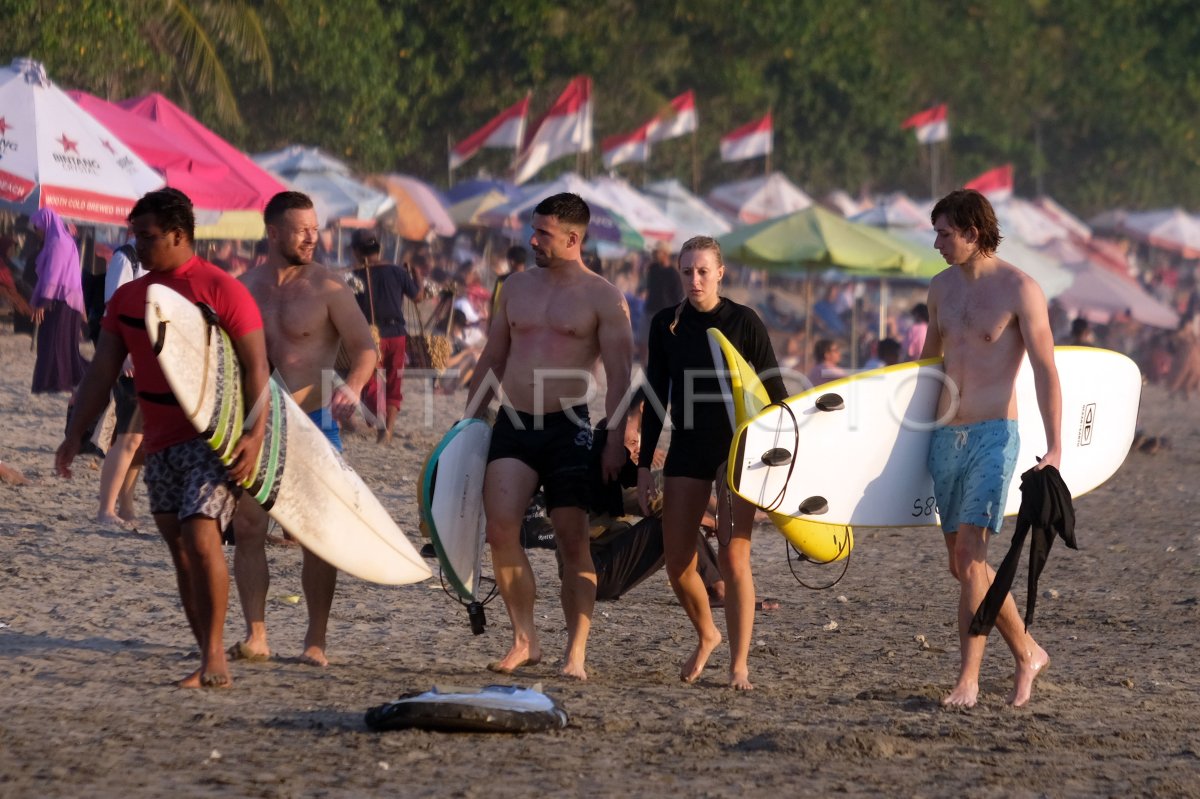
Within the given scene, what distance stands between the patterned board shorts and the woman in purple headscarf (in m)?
6.83

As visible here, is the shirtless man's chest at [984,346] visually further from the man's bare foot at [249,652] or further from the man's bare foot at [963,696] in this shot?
the man's bare foot at [249,652]

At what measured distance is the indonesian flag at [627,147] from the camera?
125 feet

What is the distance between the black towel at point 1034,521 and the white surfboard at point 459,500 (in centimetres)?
192

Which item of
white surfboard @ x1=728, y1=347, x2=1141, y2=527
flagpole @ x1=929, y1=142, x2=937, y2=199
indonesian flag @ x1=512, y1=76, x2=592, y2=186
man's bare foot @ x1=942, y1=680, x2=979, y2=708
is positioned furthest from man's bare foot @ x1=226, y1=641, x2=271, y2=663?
flagpole @ x1=929, y1=142, x2=937, y2=199

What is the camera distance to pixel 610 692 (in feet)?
20.5

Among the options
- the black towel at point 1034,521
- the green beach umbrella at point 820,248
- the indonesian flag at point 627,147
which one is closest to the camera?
the black towel at point 1034,521

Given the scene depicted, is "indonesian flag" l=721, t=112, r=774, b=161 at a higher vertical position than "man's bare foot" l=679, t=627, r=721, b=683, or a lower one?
higher

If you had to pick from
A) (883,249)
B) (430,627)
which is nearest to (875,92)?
(883,249)

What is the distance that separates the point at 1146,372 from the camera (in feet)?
102

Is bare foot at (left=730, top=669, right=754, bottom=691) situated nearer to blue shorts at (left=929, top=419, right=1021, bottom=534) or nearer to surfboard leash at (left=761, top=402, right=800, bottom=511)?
surfboard leash at (left=761, top=402, right=800, bottom=511)

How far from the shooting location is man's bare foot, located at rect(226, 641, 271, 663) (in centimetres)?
651

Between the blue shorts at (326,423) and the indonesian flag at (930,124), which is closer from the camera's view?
the blue shorts at (326,423)

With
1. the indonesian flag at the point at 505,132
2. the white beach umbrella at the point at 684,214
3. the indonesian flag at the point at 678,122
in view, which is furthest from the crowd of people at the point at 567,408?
the indonesian flag at the point at 678,122

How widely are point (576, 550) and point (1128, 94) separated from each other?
6063 cm
